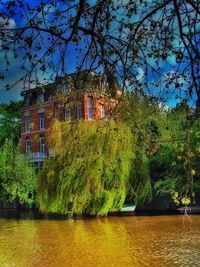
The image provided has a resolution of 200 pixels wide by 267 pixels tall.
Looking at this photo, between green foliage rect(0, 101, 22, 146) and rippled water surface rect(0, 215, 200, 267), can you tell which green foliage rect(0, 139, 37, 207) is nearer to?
rippled water surface rect(0, 215, 200, 267)

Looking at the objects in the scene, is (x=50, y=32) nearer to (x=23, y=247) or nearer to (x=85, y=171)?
(x=23, y=247)

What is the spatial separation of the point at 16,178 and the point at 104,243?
15.6 meters

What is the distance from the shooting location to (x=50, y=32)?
11.5 feet

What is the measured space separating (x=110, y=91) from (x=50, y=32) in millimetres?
966

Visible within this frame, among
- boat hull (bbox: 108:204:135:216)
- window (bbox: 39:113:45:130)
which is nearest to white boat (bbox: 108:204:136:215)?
boat hull (bbox: 108:204:135:216)

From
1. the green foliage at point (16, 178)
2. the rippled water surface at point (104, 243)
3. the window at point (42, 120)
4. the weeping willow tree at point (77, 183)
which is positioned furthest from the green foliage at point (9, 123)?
the rippled water surface at point (104, 243)

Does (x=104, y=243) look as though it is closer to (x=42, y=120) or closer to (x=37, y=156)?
(x=37, y=156)

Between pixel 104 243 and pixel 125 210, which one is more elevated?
pixel 125 210

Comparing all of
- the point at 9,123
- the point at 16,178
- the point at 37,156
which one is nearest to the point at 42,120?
the point at 37,156

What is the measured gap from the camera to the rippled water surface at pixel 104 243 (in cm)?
1174

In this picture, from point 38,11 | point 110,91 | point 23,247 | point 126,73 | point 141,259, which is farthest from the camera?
point 23,247

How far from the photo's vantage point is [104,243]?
1427 cm

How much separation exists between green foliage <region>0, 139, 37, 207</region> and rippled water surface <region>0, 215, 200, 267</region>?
7.61 m

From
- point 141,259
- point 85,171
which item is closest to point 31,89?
point 141,259
